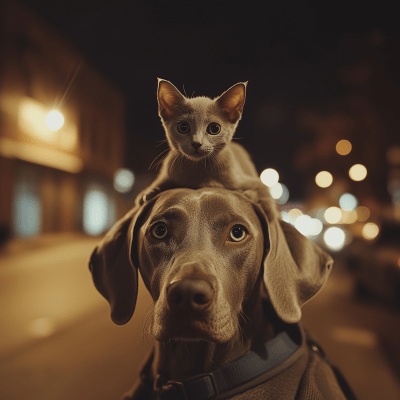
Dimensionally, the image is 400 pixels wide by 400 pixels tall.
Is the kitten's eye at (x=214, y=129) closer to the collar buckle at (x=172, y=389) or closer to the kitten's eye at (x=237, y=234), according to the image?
the kitten's eye at (x=237, y=234)

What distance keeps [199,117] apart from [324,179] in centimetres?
113

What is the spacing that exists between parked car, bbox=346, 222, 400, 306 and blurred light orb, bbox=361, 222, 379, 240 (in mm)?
Result: 99

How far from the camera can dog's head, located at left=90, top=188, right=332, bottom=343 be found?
104 cm

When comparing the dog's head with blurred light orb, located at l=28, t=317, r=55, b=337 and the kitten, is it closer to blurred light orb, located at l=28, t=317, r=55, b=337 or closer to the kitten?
the kitten

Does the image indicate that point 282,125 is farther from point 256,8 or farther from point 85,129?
point 85,129

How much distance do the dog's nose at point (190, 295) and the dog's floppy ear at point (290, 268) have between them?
0.31 meters

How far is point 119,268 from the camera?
123cm

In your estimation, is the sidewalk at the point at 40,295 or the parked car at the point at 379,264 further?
the parked car at the point at 379,264

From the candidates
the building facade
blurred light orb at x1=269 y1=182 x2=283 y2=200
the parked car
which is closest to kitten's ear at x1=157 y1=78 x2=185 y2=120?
the building facade

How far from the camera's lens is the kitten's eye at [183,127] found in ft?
3.58

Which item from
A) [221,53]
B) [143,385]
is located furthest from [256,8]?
[143,385]

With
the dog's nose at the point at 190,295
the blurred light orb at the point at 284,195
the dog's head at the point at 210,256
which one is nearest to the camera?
the dog's nose at the point at 190,295

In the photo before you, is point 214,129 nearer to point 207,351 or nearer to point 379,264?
point 207,351

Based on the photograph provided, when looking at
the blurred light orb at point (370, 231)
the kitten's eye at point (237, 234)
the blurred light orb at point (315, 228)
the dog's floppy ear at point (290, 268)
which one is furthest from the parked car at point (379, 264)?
the kitten's eye at point (237, 234)
